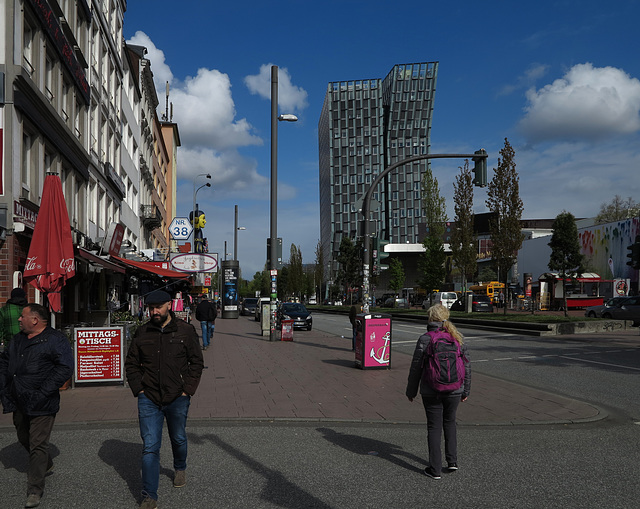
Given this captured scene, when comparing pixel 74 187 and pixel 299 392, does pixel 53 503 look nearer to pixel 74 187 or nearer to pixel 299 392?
pixel 299 392

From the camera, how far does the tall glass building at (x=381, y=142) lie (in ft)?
466

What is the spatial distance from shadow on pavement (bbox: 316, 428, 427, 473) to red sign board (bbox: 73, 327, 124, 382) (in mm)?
4906

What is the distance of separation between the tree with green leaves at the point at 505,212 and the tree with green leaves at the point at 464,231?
31.1ft

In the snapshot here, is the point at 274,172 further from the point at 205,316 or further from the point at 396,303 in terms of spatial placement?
the point at 396,303

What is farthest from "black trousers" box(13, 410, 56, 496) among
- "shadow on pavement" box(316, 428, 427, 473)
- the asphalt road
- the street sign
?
the street sign

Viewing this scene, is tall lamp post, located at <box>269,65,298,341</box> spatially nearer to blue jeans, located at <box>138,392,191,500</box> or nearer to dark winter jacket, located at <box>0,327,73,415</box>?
dark winter jacket, located at <box>0,327,73,415</box>

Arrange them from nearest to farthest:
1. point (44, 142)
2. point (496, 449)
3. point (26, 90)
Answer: point (496, 449), point (26, 90), point (44, 142)

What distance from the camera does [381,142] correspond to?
144m

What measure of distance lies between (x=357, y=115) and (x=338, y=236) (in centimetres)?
2686

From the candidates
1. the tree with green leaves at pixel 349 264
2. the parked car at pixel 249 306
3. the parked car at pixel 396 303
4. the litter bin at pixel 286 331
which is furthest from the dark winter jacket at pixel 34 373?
the tree with green leaves at pixel 349 264

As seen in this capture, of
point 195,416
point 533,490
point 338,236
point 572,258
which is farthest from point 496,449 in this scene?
point 338,236

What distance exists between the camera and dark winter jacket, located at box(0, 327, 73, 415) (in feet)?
16.5

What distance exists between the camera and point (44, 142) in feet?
56.6

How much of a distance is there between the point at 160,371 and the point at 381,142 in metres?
142
